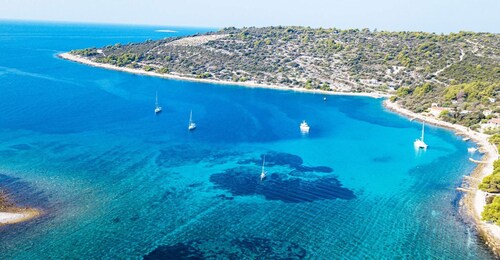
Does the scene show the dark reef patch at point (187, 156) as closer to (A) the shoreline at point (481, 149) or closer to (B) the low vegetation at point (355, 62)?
(A) the shoreline at point (481, 149)

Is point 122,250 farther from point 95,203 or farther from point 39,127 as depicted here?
point 39,127

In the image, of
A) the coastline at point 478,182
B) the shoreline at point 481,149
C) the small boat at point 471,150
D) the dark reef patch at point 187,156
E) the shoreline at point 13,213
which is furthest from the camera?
the small boat at point 471,150

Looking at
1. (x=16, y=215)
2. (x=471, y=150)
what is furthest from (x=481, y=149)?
(x=16, y=215)

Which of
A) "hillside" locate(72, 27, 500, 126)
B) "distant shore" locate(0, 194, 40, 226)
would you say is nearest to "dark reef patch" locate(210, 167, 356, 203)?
"distant shore" locate(0, 194, 40, 226)

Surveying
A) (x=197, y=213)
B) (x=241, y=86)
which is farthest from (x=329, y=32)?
(x=197, y=213)

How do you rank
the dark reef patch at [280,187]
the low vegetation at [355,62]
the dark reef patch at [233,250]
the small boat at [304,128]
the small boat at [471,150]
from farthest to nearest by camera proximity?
the low vegetation at [355,62] < the small boat at [304,128] < the small boat at [471,150] < the dark reef patch at [280,187] < the dark reef patch at [233,250]

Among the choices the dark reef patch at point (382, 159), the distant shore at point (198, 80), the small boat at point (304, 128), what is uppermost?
the distant shore at point (198, 80)

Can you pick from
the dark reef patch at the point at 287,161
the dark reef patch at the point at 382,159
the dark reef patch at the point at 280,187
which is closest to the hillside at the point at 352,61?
the dark reef patch at the point at 382,159

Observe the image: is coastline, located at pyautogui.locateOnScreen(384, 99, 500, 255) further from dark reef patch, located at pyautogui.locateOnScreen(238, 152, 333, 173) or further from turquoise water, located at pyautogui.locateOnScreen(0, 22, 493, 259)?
dark reef patch, located at pyautogui.locateOnScreen(238, 152, 333, 173)
